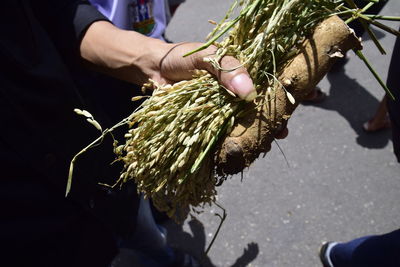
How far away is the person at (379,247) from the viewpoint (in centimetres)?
145

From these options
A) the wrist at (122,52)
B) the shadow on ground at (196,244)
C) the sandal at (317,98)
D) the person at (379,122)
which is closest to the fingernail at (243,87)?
the wrist at (122,52)

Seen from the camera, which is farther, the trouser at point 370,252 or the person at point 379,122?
the person at point 379,122

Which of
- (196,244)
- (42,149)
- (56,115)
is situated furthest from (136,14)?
(196,244)

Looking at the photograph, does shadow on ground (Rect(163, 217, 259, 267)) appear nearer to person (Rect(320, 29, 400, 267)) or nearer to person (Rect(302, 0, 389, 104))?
person (Rect(320, 29, 400, 267))

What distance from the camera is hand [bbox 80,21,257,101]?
3.76 feet

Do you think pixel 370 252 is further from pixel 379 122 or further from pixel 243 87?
pixel 243 87

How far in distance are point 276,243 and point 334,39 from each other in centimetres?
162

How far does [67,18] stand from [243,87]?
2.76ft

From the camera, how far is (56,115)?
1181 millimetres

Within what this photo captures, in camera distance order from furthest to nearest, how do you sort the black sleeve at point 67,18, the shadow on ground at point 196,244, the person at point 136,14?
the shadow on ground at point 196,244 < the person at point 136,14 < the black sleeve at point 67,18

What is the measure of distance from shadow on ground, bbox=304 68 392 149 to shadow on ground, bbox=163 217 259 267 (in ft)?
4.02

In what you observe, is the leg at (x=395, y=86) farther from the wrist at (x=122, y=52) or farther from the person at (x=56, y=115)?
the wrist at (x=122, y=52)

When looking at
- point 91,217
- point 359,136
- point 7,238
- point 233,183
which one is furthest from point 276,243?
point 7,238

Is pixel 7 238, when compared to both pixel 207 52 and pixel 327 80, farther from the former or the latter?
pixel 327 80
